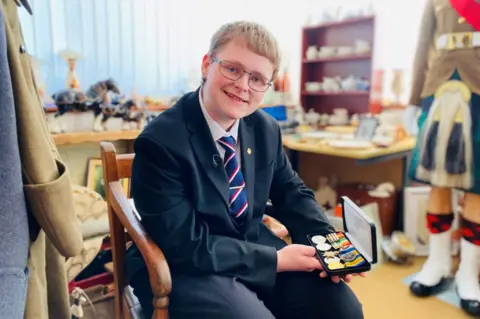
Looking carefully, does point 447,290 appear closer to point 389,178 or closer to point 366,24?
point 389,178

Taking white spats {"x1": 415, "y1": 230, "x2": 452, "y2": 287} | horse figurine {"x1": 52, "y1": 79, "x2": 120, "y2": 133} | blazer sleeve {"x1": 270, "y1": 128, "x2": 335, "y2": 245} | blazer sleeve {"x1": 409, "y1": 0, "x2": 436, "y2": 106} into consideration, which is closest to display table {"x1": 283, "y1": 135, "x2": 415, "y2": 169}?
blazer sleeve {"x1": 409, "y1": 0, "x2": 436, "y2": 106}

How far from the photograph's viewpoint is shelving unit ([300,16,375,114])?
277 centimetres

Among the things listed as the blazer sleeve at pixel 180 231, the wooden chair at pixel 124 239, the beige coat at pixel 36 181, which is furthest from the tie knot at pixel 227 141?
the beige coat at pixel 36 181

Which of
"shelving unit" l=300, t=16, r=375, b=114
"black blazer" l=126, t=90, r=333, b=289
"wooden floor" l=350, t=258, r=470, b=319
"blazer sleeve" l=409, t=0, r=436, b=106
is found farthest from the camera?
"shelving unit" l=300, t=16, r=375, b=114

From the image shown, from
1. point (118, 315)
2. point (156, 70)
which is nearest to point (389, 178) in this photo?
point (156, 70)

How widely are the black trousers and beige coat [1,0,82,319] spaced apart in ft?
0.76

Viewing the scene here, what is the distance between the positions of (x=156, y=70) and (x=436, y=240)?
5.75ft

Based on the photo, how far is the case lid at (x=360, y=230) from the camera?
856 millimetres

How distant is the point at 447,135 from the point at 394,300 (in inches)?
30.7

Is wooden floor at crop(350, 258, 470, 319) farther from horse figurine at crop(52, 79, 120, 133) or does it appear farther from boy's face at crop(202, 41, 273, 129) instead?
horse figurine at crop(52, 79, 120, 133)

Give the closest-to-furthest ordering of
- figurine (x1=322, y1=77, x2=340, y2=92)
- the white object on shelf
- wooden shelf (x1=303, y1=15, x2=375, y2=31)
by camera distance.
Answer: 1. the white object on shelf
2. wooden shelf (x1=303, y1=15, x2=375, y2=31)
3. figurine (x1=322, y1=77, x2=340, y2=92)

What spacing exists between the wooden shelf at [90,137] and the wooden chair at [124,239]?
673mm

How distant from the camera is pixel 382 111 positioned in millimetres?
2748

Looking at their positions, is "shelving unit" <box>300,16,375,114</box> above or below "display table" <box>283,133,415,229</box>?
above
